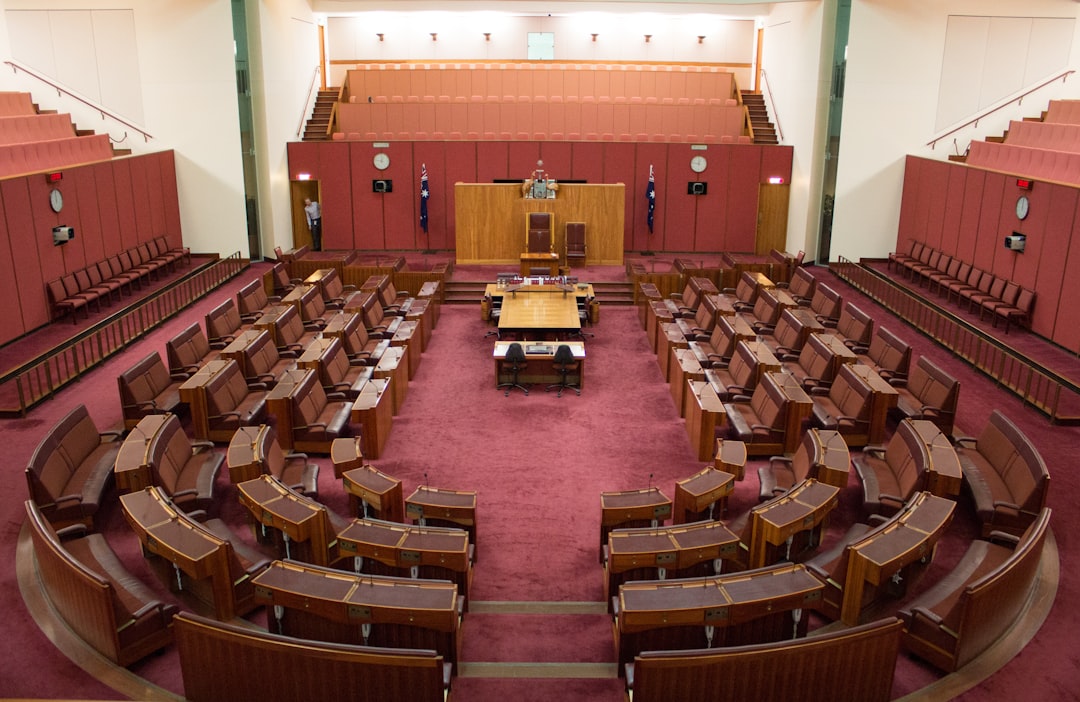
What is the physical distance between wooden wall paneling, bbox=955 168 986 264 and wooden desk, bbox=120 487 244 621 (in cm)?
1556

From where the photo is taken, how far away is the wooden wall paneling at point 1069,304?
14.0 meters

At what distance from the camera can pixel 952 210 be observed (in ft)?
60.1

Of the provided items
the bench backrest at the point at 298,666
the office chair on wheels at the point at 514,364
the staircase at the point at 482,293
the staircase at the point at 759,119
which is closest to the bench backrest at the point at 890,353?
the office chair on wheels at the point at 514,364

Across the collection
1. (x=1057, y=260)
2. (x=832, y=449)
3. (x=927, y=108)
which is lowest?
(x=832, y=449)

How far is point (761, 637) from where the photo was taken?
22.6ft

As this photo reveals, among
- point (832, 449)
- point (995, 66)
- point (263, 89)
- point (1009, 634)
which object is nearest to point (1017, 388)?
point (832, 449)

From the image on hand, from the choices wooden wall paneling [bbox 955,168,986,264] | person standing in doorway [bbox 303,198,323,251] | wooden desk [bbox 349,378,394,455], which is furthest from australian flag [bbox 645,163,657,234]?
wooden desk [bbox 349,378,394,455]

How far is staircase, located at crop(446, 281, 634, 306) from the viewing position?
19.0m

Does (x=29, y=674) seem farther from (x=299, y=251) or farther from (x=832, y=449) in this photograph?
(x=299, y=251)

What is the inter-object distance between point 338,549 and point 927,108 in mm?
18033

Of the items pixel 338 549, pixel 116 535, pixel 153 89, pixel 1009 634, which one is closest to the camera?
pixel 1009 634

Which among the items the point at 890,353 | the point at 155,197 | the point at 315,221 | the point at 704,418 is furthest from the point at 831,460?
the point at 315,221

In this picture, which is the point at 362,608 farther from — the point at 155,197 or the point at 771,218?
the point at 771,218

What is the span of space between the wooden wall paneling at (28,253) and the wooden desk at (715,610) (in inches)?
483
